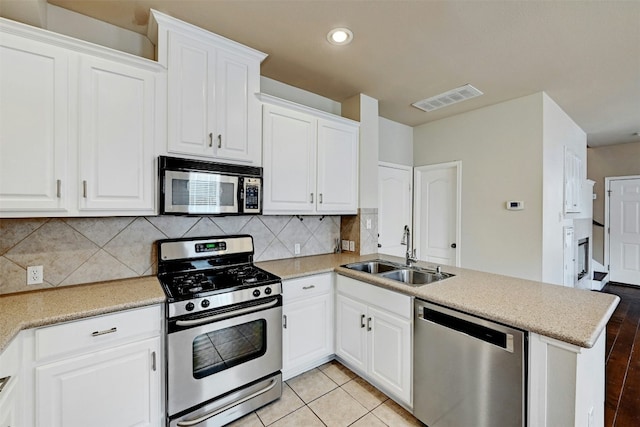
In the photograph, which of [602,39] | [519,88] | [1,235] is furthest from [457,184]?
[1,235]

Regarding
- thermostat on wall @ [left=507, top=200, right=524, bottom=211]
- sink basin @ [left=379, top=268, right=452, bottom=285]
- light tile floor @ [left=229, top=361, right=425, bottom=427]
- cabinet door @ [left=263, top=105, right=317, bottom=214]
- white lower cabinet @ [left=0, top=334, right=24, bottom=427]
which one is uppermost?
cabinet door @ [left=263, top=105, right=317, bottom=214]

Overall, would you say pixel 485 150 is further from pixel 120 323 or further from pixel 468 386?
pixel 120 323

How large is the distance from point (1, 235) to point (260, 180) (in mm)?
1596

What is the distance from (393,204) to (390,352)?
2.34 m

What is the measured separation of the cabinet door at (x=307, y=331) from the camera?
2.23m

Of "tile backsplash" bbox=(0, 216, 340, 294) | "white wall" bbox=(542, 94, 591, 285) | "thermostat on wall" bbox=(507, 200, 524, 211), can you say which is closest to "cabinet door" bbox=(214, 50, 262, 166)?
"tile backsplash" bbox=(0, 216, 340, 294)

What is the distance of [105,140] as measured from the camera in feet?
5.61

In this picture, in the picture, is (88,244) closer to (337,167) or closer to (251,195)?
(251,195)

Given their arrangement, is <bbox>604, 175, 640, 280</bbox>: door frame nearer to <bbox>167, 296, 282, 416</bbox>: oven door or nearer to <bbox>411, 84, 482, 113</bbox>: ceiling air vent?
<bbox>411, 84, 482, 113</bbox>: ceiling air vent

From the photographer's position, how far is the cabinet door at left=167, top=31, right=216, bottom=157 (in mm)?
1919

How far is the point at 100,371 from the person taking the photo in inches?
57.7

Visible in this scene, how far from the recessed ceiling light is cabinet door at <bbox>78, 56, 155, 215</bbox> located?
129 centimetres

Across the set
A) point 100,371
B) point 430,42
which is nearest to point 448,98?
point 430,42

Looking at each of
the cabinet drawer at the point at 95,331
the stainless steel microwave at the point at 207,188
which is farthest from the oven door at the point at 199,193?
the cabinet drawer at the point at 95,331
